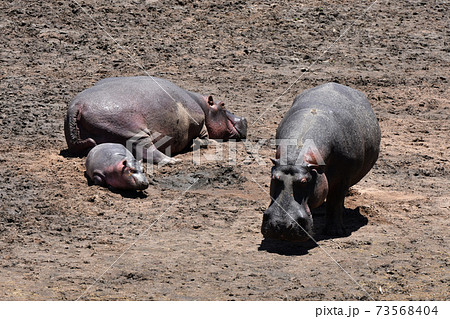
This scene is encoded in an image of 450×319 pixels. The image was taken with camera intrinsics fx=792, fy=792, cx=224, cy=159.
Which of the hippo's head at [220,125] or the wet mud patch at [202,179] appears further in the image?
the hippo's head at [220,125]

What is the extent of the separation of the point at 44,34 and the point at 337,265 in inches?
429

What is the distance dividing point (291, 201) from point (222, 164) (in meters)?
3.66

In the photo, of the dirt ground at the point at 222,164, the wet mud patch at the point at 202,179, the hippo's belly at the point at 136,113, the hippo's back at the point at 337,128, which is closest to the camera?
the dirt ground at the point at 222,164

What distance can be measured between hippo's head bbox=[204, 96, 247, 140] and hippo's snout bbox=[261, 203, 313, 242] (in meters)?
5.19

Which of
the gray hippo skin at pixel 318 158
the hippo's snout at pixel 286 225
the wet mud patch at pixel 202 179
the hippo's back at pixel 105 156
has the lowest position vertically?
the wet mud patch at pixel 202 179

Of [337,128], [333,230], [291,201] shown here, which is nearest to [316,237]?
[333,230]

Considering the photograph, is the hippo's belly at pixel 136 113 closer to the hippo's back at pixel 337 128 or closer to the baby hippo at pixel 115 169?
the baby hippo at pixel 115 169

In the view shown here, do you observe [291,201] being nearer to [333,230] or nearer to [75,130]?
[333,230]

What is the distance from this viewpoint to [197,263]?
7.81 meters

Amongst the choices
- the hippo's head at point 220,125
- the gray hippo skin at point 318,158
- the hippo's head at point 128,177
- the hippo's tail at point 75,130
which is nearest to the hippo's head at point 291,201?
the gray hippo skin at point 318,158

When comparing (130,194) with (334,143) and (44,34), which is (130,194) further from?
(44,34)

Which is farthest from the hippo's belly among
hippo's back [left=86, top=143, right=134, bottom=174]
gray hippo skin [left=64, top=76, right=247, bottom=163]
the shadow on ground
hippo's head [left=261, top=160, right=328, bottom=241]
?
hippo's head [left=261, top=160, right=328, bottom=241]

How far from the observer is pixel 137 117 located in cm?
1115

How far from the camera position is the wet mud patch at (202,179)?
10.4 m
